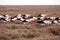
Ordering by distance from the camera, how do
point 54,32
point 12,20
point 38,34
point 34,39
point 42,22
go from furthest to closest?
point 12,20 < point 42,22 < point 54,32 < point 38,34 < point 34,39

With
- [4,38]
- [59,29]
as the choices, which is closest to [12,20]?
[59,29]

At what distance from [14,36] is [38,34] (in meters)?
0.77

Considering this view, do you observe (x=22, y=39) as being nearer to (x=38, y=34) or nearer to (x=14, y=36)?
(x=14, y=36)

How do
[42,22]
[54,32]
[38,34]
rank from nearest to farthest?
1. [38,34]
2. [54,32]
3. [42,22]

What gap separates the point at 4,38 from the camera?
5.84 meters

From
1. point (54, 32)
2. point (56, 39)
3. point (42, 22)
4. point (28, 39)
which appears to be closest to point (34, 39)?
point (28, 39)

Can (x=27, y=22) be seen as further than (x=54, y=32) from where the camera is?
Yes

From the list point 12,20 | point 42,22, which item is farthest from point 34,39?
point 12,20

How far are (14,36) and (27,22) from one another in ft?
9.73

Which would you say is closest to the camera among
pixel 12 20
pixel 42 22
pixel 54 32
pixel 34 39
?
pixel 34 39

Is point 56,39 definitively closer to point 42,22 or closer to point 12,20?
point 42,22

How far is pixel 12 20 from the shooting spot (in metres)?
9.55

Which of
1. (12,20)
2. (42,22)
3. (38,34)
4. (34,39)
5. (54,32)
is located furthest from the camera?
(12,20)

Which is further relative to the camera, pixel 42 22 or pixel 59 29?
pixel 42 22
